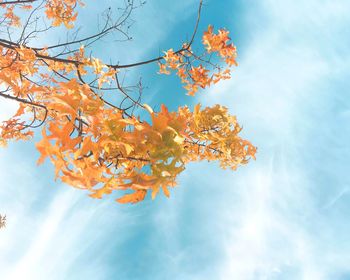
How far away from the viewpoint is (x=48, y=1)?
6.41 meters

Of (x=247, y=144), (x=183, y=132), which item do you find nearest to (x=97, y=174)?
(x=183, y=132)

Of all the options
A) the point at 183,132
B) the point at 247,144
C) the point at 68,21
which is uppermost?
the point at 68,21

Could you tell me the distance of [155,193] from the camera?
4.89ft

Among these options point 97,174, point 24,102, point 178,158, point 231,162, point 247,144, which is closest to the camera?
point 97,174

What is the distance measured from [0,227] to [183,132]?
5.76 metres

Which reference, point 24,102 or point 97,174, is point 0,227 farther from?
point 97,174

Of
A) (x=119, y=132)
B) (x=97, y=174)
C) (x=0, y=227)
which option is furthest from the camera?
(x=0, y=227)

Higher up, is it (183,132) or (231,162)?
(231,162)

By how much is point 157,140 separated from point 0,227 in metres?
5.70

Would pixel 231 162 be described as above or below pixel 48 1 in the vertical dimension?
below

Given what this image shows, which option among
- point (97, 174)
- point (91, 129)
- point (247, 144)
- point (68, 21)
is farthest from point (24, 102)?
point (68, 21)

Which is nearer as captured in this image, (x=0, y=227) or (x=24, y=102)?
(x=24, y=102)

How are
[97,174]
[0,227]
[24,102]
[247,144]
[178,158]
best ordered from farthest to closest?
[0,227] → [247,144] → [24,102] → [178,158] → [97,174]

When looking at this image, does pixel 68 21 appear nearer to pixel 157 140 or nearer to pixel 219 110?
pixel 219 110
